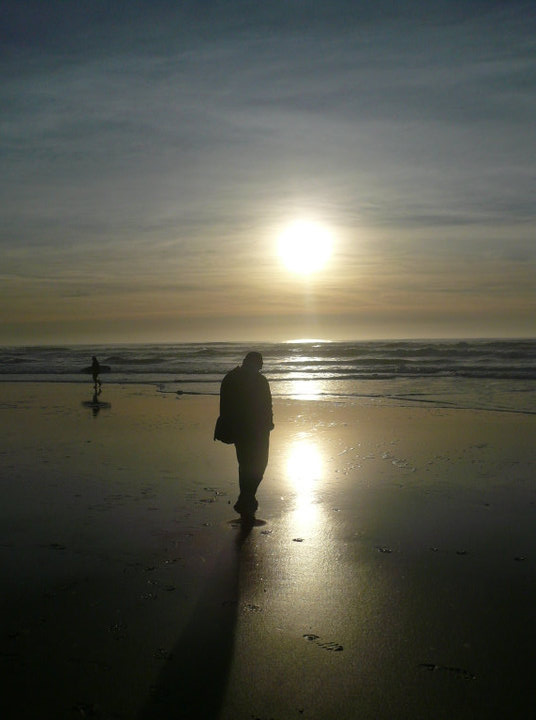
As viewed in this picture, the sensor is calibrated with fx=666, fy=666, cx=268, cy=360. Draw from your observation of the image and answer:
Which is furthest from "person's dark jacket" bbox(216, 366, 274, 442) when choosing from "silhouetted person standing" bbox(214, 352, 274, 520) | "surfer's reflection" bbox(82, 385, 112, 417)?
"surfer's reflection" bbox(82, 385, 112, 417)

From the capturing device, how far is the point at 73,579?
17.2 feet

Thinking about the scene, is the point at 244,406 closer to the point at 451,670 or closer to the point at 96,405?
the point at 451,670

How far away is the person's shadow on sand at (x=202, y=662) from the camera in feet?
11.2

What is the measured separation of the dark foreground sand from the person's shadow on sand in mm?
14

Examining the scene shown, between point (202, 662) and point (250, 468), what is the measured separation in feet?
11.7

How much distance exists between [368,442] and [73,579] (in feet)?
25.6

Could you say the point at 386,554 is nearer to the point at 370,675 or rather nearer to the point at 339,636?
the point at 339,636

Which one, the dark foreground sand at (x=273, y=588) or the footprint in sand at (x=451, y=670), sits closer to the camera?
the dark foreground sand at (x=273, y=588)

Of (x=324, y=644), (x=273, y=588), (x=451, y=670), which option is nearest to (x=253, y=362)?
(x=273, y=588)

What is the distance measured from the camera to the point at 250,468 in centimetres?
740

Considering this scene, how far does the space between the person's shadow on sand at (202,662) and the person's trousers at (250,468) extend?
1.97 metres

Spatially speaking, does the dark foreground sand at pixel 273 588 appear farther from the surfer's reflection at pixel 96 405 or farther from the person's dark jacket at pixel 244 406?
the surfer's reflection at pixel 96 405

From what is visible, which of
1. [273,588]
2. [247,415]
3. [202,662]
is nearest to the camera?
[202,662]

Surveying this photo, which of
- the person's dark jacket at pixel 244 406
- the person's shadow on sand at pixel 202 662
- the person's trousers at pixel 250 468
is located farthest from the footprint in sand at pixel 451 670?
the person's dark jacket at pixel 244 406
